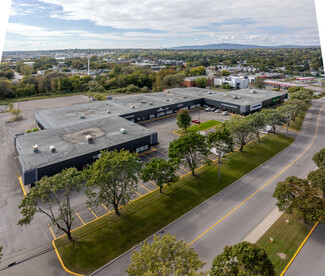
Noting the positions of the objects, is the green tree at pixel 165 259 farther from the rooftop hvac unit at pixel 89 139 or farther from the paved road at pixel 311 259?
the rooftop hvac unit at pixel 89 139

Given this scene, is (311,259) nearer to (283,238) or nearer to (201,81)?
(283,238)

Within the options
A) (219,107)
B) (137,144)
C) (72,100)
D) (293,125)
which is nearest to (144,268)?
(137,144)

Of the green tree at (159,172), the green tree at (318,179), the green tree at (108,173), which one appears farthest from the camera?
the green tree at (159,172)

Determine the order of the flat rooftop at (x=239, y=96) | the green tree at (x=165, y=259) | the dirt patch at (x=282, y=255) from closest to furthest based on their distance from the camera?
the green tree at (x=165, y=259), the dirt patch at (x=282, y=255), the flat rooftop at (x=239, y=96)

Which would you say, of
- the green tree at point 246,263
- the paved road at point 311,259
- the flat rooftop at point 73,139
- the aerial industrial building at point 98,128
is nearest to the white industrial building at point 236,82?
the aerial industrial building at point 98,128

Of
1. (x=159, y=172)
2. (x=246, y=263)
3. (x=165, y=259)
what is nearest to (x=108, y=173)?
(x=159, y=172)

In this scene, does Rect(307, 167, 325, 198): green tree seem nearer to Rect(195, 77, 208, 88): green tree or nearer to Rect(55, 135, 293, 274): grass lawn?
Rect(55, 135, 293, 274): grass lawn

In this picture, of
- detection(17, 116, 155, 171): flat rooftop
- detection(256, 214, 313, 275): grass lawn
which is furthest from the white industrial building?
detection(256, 214, 313, 275): grass lawn
